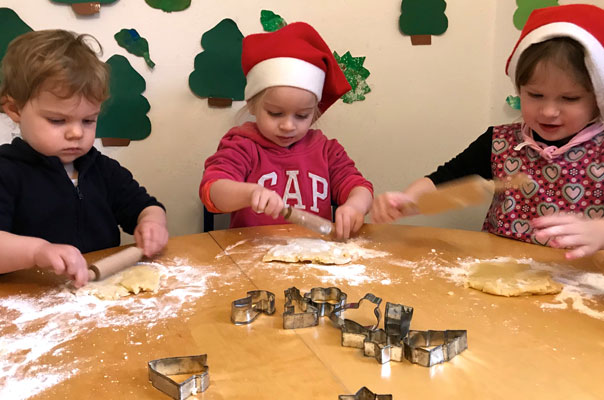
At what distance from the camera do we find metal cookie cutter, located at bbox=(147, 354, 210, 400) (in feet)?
2.00

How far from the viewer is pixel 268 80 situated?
1479 millimetres

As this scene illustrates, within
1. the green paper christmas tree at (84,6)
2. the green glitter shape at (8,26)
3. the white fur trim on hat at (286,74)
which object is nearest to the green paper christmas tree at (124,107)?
the green paper christmas tree at (84,6)

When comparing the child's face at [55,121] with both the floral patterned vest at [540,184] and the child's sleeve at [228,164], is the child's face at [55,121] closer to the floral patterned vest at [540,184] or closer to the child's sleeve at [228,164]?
the child's sleeve at [228,164]

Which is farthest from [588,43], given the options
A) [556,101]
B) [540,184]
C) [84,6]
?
[84,6]

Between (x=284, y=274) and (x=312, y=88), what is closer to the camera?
(x=284, y=274)

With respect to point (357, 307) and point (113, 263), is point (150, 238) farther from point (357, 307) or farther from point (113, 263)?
point (357, 307)

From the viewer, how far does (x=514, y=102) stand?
211 cm

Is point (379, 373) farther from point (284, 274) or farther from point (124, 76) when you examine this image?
point (124, 76)

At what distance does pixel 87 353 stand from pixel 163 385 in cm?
16

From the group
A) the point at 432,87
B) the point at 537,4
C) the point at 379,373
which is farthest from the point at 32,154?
the point at 537,4

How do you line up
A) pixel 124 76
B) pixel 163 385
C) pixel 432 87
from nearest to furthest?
pixel 163 385 → pixel 124 76 → pixel 432 87

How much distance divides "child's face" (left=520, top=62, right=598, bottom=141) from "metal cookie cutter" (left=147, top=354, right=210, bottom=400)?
103cm

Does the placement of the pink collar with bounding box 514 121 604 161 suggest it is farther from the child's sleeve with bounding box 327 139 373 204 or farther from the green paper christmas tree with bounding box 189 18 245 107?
the green paper christmas tree with bounding box 189 18 245 107

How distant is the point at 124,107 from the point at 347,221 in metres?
0.91
